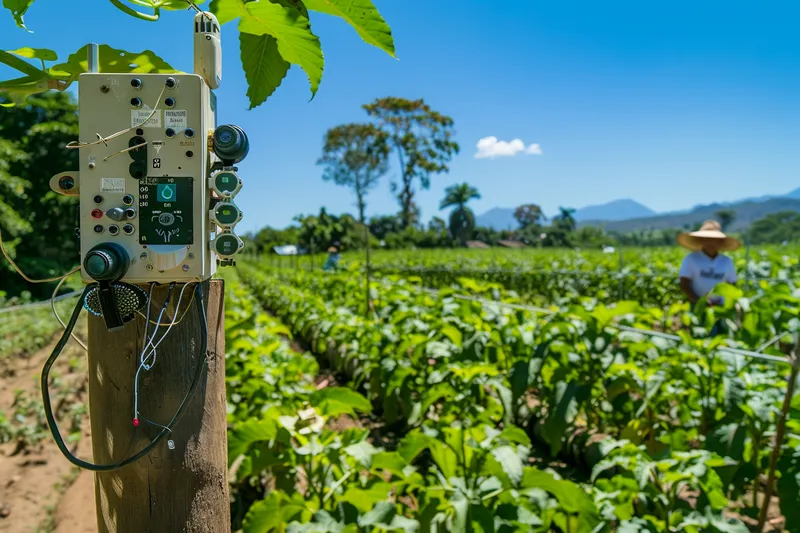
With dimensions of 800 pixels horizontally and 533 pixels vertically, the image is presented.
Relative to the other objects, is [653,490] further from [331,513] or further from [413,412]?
[413,412]

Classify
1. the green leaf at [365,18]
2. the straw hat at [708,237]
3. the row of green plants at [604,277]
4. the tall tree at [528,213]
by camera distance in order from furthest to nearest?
the tall tree at [528,213]
the row of green plants at [604,277]
the straw hat at [708,237]
the green leaf at [365,18]

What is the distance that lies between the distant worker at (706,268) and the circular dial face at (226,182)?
5.70 meters

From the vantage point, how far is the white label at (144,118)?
1.07 m

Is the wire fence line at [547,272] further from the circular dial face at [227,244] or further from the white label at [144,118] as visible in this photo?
the white label at [144,118]

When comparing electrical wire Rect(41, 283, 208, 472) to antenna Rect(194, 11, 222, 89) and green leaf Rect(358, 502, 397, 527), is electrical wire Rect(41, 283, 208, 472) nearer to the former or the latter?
antenna Rect(194, 11, 222, 89)

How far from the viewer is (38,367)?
701 centimetres

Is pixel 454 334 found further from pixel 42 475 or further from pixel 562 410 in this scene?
pixel 42 475

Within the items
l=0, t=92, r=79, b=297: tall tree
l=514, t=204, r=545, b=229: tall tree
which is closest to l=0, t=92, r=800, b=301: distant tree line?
l=0, t=92, r=79, b=297: tall tree

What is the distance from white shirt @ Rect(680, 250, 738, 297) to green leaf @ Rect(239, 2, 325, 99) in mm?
5733

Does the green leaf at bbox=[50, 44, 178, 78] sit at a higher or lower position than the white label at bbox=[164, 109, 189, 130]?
higher

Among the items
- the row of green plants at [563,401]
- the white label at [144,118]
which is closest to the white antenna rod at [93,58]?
the white label at [144,118]

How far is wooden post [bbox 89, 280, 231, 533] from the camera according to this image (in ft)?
3.86

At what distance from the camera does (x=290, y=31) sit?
1.03 m

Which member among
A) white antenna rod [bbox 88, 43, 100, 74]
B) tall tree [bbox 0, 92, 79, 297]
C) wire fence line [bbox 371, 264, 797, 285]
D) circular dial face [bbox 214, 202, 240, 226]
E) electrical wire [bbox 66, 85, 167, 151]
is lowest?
wire fence line [bbox 371, 264, 797, 285]
